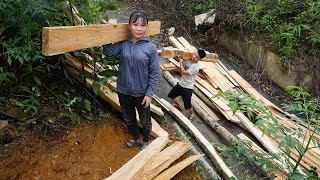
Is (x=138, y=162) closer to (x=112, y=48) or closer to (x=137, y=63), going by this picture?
(x=137, y=63)

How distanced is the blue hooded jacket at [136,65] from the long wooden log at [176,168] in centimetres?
99

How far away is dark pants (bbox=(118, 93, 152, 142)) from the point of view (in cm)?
356

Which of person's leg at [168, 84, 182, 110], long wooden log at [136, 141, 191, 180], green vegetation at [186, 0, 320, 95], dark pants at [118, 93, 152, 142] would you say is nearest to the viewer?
long wooden log at [136, 141, 191, 180]

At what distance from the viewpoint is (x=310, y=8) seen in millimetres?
7199

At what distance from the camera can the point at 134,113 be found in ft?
12.4

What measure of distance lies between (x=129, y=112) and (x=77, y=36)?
137 cm

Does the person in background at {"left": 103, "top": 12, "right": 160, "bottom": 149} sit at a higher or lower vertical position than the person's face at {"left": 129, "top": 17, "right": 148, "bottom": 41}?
lower

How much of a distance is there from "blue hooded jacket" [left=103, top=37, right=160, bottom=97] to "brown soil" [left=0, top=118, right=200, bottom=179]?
0.85 m

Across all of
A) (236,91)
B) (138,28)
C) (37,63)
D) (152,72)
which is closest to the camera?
(138,28)

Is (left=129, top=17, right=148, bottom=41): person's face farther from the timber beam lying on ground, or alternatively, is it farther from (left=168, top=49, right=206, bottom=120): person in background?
(left=168, top=49, right=206, bottom=120): person in background

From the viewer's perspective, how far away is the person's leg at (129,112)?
3574 millimetres

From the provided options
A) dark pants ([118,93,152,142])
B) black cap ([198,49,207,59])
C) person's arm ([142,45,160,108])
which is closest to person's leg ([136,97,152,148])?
dark pants ([118,93,152,142])

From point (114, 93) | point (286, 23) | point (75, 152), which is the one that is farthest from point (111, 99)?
point (286, 23)

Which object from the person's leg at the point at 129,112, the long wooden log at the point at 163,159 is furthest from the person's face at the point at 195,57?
the person's leg at the point at 129,112
